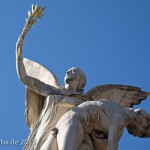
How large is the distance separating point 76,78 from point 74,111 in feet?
4.85

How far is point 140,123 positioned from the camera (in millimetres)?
16156

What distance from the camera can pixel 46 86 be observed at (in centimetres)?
1709

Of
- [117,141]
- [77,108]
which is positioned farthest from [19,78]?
[117,141]

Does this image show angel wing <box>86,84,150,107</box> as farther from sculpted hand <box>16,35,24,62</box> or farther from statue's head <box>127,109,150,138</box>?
sculpted hand <box>16,35,24,62</box>

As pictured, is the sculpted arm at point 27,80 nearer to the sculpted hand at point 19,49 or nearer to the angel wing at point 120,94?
the sculpted hand at point 19,49

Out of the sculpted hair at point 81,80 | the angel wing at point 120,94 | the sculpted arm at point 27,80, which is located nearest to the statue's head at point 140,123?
the angel wing at point 120,94

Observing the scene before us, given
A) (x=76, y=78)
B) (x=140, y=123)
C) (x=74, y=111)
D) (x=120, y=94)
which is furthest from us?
(x=120, y=94)

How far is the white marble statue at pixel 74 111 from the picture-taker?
15.7m

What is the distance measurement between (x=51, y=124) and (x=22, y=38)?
209 centimetres

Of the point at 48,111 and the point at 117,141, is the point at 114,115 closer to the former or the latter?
the point at 117,141

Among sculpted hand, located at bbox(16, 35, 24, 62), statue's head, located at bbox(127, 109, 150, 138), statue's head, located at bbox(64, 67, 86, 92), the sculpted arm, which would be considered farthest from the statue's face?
statue's head, located at bbox(127, 109, 150, 138)

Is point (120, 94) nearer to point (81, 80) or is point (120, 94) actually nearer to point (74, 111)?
point (81, 80)

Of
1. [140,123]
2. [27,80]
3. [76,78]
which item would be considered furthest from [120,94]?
[27,80]

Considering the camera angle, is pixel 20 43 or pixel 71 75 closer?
pixel 20 43
